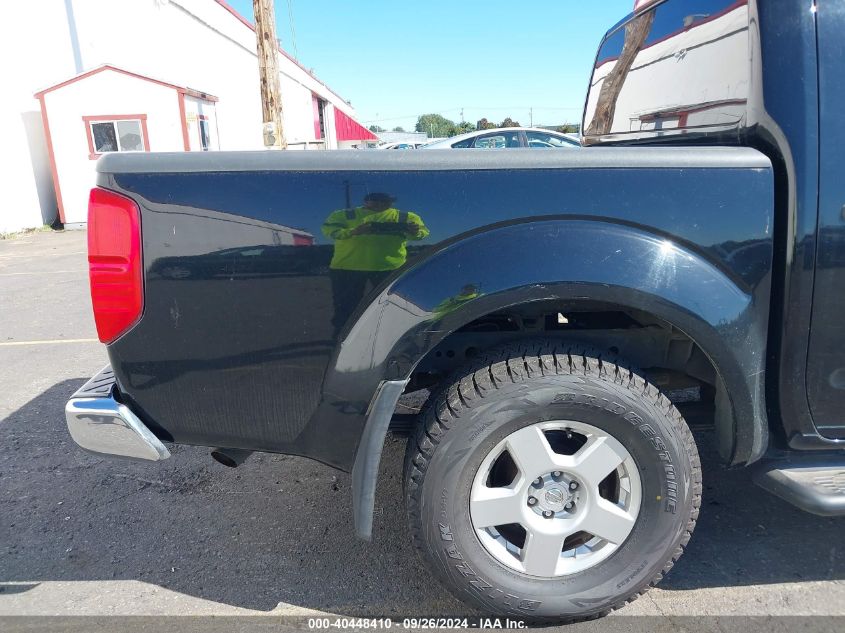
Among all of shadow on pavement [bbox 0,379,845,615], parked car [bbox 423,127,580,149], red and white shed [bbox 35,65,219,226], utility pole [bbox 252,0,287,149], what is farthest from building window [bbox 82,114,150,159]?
shadow on pavement [bbox 0,379,845,615]

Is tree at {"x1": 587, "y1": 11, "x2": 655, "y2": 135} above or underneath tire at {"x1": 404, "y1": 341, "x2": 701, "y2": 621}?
above

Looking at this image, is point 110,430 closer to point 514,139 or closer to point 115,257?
point 115,257

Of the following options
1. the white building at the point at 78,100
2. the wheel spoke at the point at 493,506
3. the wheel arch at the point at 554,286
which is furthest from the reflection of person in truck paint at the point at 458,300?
the white building at the point at 78,100

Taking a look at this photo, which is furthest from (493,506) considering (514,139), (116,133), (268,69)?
(116,133)

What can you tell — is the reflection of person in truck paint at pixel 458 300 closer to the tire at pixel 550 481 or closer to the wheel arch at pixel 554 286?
the wheel arch at pixel 554 286

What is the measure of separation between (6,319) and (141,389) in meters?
5.64

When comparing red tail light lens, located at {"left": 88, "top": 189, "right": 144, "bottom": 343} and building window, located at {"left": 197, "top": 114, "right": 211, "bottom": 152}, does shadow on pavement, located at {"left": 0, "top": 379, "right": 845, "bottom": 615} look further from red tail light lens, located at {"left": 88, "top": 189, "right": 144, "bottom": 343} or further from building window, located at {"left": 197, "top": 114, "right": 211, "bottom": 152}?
building window, located at {"left": 197, "top": 114, "right": 211, "bottom": 152}

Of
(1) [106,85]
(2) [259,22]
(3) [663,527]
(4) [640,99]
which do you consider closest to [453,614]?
(3) [663,527]

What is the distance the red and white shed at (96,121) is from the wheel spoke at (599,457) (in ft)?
47.3

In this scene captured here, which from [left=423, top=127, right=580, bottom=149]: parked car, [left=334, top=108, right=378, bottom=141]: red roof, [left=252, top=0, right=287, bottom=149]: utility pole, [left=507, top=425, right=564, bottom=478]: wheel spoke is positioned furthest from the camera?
[left=334, top=108, right=378, bottom=141]: red roof

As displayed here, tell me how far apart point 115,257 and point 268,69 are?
29.2 feet

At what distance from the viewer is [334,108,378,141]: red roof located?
52159 millimetres

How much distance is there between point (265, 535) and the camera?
2703 millimetres

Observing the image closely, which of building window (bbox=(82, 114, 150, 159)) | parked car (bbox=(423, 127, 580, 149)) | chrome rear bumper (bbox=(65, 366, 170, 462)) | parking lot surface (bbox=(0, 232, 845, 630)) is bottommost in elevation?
parking lot surface (bbox=(0, 232, 845, 630))
